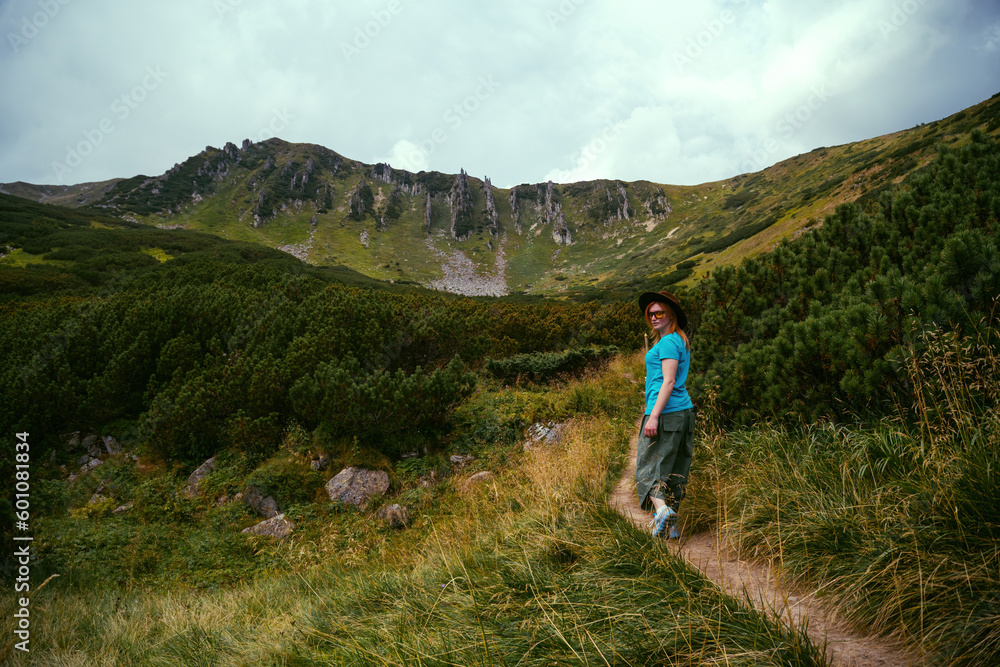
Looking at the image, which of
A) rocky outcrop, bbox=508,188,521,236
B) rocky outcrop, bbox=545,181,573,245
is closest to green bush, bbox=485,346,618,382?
rocky outcrop, bbox=545,181,573,245

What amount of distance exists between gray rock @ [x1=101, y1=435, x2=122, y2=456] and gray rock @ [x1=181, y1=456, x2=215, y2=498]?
2205 mm

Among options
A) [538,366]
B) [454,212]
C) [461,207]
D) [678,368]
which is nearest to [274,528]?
[678,368]

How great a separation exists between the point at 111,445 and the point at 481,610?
31.9 ft

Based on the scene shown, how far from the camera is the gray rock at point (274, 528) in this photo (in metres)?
6.03

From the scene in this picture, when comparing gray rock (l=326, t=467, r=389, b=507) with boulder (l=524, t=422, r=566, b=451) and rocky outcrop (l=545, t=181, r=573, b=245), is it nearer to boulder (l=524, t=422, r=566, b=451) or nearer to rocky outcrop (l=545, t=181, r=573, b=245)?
boulder (l=524, t=422, r=566, b=451)

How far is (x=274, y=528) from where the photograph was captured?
611 cm

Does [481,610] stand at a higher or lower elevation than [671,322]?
lower

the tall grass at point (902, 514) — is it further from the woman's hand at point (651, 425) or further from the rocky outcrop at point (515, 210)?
the rocky outcrop at point (515, 210)

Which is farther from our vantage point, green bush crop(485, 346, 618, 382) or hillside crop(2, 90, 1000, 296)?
hillside crop(2, 90, 1000, 296)

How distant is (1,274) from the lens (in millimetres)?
21812

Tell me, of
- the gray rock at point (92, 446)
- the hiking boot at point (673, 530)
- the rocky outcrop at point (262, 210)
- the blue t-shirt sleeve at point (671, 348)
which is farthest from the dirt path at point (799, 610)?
the rocky outcrop at point (262, 210)

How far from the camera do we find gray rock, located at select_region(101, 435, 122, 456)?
26.3 feet

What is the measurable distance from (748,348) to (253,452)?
8.38 meters

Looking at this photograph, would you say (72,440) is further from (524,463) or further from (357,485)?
(524,463)
